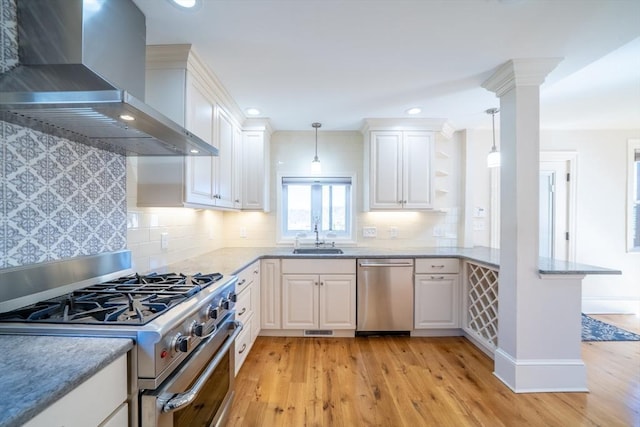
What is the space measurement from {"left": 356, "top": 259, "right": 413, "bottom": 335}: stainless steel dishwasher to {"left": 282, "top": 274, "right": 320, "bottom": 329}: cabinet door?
1.54 ft

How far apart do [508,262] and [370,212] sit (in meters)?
1.63

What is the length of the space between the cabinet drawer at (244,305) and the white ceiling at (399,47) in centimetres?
174

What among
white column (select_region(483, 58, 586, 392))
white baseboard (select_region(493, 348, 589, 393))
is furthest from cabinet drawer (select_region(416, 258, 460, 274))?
white baseboard (select_region(493, 348, 589, 393))

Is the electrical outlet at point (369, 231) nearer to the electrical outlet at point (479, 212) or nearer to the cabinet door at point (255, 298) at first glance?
the electrical outlet at point (479, 212)

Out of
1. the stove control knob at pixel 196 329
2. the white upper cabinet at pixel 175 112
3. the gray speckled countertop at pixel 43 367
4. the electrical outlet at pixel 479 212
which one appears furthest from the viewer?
the electrical outlet at pixel 479 212

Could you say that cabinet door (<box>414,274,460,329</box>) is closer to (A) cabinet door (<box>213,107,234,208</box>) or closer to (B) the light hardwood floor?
(B) the light hardwood floor

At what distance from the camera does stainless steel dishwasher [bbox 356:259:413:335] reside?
2861 millimetres

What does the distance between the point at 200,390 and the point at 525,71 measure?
2781mm

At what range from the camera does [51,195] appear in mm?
1262

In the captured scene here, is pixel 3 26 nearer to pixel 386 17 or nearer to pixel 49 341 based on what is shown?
pixel 49 341

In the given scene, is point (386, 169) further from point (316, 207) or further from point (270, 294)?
point (270, 294)

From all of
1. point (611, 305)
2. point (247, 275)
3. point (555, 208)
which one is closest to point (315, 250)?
point (247, 275)

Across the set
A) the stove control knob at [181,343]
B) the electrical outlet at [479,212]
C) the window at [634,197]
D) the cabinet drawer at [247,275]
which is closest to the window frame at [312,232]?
the cabinet drawer at [247,275]

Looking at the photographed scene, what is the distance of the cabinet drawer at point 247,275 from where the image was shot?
6.98ft
